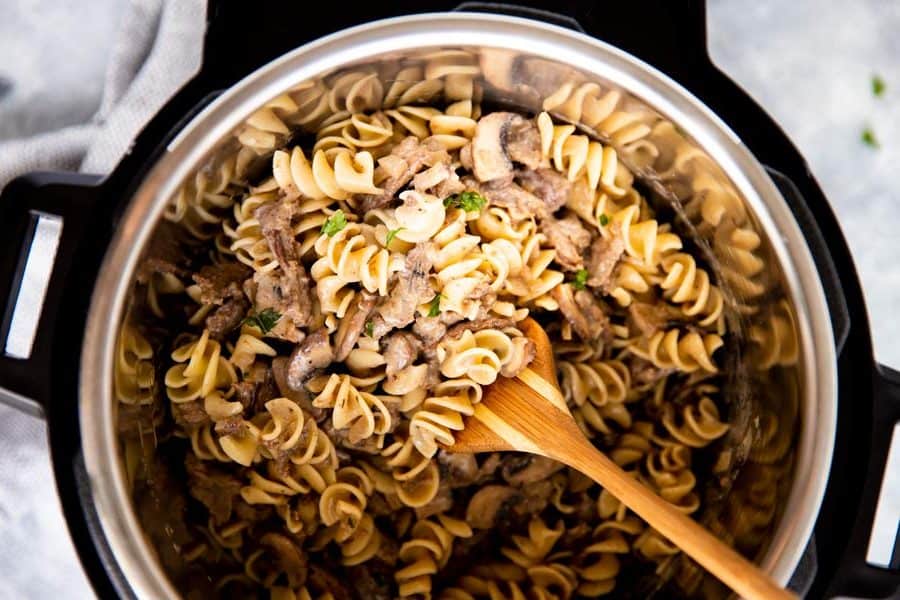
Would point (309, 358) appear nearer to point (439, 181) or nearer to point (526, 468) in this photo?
point (439, 181)

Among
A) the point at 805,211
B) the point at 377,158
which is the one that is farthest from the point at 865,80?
the point at 377,158

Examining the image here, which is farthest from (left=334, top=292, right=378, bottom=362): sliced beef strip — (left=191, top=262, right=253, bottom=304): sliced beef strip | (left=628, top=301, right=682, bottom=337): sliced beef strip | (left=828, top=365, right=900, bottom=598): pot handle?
(left=828, top=365, right=900, bottom=598): pot handle

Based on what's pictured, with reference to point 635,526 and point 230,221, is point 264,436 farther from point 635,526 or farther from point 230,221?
point 635,526

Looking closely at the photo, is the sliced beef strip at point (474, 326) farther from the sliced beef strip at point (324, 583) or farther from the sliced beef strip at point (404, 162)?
the sliced beef strip at point (324, 583)

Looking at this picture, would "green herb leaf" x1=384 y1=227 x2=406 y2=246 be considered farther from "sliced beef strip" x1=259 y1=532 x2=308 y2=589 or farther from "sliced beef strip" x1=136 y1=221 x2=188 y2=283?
"sliced beef strip" x1=259 y1=532 x2=308 y2=589

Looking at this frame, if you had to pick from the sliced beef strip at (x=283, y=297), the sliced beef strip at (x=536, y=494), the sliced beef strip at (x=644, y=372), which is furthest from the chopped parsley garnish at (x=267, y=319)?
the sliced beef strip at (x=644, y=372)

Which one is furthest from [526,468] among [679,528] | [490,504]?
[679,528]

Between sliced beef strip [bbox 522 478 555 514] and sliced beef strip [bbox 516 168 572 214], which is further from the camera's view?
sliced beef strip [bbox 522 478 555 514]
